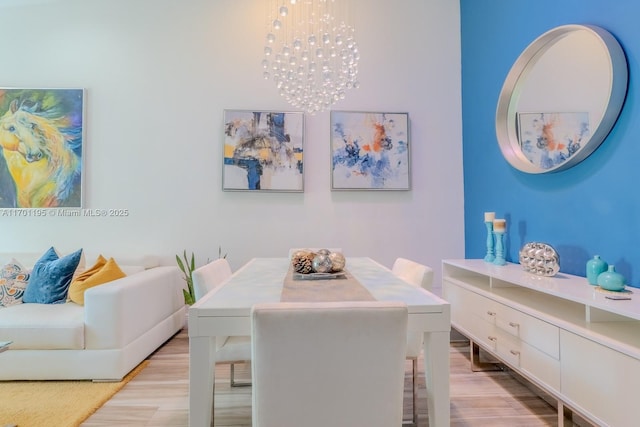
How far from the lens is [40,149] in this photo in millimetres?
3143

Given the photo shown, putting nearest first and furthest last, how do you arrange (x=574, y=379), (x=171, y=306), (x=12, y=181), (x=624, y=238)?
(x=574, y=379)
(x=624, y=238)
(x=171, y=306)
(x=12, y=181)

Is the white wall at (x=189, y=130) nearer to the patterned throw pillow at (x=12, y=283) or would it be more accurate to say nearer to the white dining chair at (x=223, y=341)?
the patterned throw pillow at (x=12, y=283)

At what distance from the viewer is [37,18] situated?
3211 mm

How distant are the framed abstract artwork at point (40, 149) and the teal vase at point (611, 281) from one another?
3907 millimetres

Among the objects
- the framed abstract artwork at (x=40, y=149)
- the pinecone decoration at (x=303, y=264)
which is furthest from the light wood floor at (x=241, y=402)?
the framed abstract artwork at (x=40, y=149)

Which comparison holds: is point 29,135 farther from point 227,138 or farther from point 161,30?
point 227,138

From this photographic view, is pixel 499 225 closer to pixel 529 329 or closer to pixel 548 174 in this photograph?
pixel 548 174

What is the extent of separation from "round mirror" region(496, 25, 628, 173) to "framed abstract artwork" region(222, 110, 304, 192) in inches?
69.8

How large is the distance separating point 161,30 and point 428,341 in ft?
11.7

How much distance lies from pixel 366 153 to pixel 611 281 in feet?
7.09

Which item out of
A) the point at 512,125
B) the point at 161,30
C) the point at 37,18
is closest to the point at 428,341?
the point at 512,125

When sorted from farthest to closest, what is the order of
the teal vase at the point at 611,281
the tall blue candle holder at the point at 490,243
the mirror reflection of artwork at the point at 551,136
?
the tall blue candle holder at the point at 490,243 < the mirror reflection of artwork at the point at 551,136 < the teal vase at the point at 611,281

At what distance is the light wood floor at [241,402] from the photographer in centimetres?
170

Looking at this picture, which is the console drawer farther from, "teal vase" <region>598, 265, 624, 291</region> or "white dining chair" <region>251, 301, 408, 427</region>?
"white dining chair" <region>251, 301, 408, 427</region>
